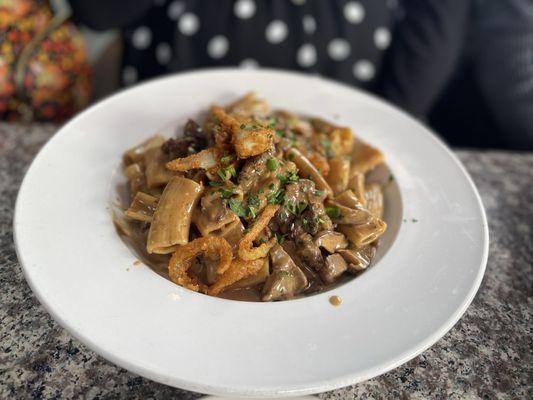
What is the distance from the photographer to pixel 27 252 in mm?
1259

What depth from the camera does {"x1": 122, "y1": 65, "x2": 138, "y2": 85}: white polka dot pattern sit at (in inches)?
99.6

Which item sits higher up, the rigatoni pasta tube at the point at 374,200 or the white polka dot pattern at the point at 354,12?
the white polka dot pattern at the point at 354,12

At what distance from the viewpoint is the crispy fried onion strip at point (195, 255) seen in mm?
1354

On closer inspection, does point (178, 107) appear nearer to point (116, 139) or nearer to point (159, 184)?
point (116, 139)

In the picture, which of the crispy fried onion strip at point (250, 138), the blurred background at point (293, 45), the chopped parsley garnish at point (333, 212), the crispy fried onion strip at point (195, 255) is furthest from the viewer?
the blurred background at point (293, 45)

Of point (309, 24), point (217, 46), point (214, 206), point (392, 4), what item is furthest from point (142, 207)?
point (392, 4)

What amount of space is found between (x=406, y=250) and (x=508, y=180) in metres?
0.87

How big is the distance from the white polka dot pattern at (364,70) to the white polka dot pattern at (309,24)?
0.29m

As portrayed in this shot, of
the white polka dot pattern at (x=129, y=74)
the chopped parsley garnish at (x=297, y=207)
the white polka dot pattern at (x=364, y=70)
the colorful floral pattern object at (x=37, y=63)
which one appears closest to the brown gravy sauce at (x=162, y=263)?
the chopped parsley garnish at (x=297, y=207)

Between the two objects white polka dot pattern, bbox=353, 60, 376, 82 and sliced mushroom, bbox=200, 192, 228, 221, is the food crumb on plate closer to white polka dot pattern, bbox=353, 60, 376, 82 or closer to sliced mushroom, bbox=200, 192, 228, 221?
sliced mushroom, bbox=200, 192, 228, 221

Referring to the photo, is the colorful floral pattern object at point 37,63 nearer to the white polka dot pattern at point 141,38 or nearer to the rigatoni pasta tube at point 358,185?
the white polka dot pattern at point 141,38

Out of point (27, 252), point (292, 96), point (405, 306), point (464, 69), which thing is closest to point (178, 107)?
point (292, 96)

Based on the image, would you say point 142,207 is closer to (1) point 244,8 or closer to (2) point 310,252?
(2) point 310,252

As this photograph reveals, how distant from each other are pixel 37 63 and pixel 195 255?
4.65ft
